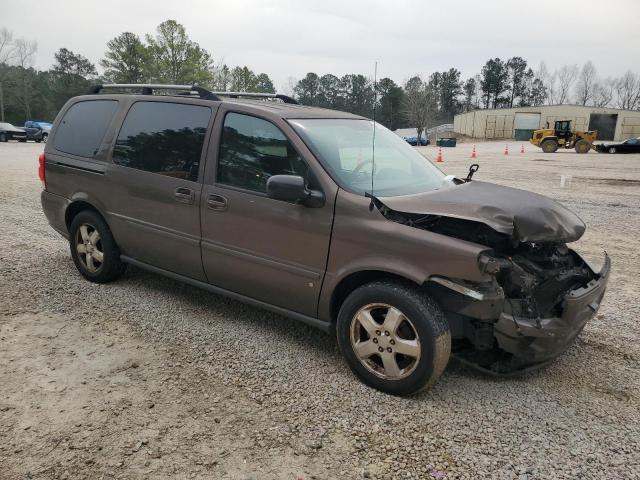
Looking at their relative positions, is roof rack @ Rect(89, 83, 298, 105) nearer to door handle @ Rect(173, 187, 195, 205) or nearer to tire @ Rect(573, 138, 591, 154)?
door handle @ Rect(173, 187, 195, 205)

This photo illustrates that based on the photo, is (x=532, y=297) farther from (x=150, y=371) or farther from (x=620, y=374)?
(x=150, y=371)

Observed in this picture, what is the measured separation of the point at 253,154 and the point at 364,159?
2.78 feet

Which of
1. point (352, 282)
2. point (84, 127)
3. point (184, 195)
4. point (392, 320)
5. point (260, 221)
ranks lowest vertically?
point (392, 320)

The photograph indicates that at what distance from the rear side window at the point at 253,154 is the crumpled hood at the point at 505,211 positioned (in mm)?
788

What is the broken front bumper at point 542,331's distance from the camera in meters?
2.84

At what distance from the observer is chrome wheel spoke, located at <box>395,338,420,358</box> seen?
2.99m

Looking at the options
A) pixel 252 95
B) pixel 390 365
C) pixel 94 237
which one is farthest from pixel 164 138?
pixel 390 365

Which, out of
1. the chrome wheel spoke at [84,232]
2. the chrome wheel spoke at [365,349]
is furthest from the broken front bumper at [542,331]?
the chrome wheel spoke at [84,232]

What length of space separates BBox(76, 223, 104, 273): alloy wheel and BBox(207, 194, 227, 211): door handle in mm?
1599

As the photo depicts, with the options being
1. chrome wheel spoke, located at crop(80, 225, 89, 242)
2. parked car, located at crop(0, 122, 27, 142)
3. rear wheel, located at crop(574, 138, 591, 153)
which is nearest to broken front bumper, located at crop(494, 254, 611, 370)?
chrome wheel spoke, located at crop(80, 225, 89, 242)

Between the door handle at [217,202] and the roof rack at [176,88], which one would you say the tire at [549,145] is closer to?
the roof rack at [176,88]

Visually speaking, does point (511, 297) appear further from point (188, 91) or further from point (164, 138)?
point (188, 91)

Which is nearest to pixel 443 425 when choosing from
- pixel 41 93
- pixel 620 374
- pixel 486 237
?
pixel 486 237

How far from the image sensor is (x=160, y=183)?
4.15 m
